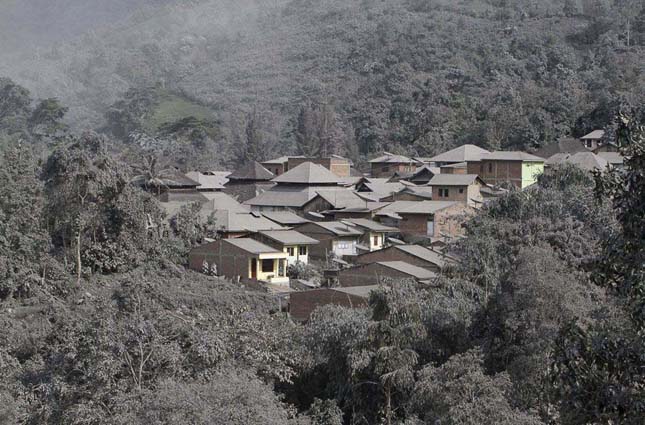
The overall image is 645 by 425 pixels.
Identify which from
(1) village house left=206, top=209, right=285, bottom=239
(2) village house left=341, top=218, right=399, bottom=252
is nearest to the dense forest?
(1) village house left=206, top=209, right=285, bottom=239

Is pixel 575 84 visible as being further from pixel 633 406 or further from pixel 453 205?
pixel 633 406

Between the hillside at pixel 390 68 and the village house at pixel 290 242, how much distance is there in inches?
1190

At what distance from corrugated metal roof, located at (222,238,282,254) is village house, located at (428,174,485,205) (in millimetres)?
10843

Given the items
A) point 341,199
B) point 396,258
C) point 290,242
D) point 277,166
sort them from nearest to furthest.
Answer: point 396,258 < point 290,242 < point 341,199 < point 277,166

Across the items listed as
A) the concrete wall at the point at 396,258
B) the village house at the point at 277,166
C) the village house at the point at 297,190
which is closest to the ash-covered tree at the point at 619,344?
the concrete wall at the point at 396,258

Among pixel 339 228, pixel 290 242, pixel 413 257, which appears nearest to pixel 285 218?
pixel 339 228

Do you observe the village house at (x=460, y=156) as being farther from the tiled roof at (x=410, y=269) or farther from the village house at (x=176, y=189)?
the tiled roof at (x=410, y=269)

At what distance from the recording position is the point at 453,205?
41.0 m

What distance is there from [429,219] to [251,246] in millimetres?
8333

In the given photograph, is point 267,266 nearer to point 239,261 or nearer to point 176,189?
point 239,261

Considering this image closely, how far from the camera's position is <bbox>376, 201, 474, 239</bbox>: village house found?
40156 mm

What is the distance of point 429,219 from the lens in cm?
4034

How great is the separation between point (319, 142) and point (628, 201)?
235ft

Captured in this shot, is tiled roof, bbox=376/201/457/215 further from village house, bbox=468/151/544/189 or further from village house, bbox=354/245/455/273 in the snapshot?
village house, bbox=468/151/544/189
